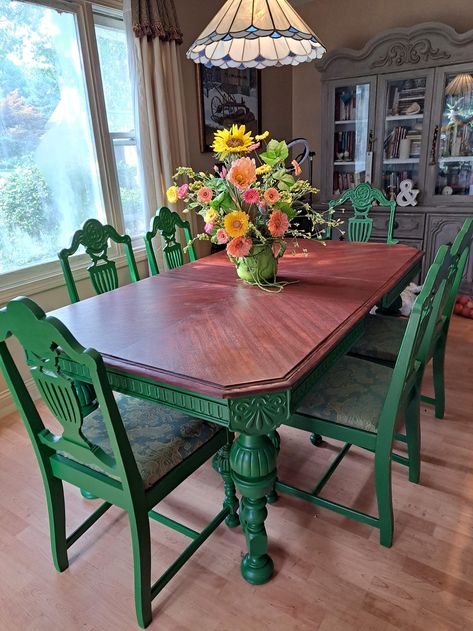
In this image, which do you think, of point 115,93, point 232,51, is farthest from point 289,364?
point 115,93

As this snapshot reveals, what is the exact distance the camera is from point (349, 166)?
4059 millimetres

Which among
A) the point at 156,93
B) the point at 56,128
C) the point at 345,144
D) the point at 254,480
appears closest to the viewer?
the point at 254,480

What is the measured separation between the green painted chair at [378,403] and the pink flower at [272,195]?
0.61 metres

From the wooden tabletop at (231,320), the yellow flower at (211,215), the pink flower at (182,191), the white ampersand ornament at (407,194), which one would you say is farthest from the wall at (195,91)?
the yellow flower at (211,215)

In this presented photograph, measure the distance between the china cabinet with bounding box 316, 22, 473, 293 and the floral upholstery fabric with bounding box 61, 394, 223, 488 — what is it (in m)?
3.04

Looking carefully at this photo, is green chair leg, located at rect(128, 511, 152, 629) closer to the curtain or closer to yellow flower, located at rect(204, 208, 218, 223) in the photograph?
yellow flower, located at rect(204, 208, 218, 223)

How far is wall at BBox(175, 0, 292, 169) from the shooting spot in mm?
3336

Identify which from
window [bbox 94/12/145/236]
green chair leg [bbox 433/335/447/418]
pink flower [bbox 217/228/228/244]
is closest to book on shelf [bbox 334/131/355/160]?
window [bbox 94/12/145/236]

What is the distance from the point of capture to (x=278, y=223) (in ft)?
5.56

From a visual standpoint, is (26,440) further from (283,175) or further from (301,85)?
(301,85)

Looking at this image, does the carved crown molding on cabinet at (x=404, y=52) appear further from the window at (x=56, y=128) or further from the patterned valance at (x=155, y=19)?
the window at (x=56, y=128)

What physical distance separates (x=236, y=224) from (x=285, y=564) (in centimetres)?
119

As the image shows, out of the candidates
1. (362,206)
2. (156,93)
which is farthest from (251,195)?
(156,93)

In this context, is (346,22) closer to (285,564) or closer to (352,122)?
(352,122)
